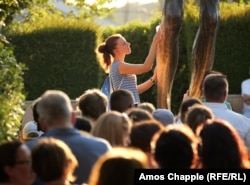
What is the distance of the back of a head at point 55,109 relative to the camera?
6969 mm

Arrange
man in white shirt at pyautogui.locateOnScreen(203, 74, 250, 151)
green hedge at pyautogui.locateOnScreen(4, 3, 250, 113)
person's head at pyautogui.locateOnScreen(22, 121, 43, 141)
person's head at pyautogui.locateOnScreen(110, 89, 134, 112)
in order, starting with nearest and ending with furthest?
man in white shirt at pyautogui.locateOnScreen(203, 74, 250, 151)
person's head at pyautogui.locateOnScreen(110, 89, 134, 112)
person's head at pyautogui.locateOnScreen(22, 121, 43, 141)
green hedge at pyautogui.locateOnScreen(4, 3, 250, 113)

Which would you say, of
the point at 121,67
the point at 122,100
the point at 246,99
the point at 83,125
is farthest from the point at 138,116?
the point at 246,99

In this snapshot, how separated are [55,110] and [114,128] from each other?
1.49 feet

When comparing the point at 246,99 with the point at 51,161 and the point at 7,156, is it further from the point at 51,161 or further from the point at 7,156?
the point at 51,161

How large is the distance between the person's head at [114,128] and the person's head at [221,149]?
2.94ft

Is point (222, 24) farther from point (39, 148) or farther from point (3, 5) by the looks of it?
point (39, 148)

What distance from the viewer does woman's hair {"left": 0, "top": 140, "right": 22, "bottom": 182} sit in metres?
6.34

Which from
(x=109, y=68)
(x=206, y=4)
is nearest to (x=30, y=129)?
(x=109, y=68)

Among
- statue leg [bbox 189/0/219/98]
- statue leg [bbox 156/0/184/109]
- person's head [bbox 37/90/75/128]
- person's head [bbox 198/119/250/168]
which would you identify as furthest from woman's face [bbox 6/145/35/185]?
statue leg [bbox 189/0/219/98]

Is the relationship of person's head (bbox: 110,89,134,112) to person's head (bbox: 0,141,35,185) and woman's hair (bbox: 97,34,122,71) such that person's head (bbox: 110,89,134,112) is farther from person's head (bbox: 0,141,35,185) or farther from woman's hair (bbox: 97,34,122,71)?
woman's hair (bbox: 97,34,122,71)

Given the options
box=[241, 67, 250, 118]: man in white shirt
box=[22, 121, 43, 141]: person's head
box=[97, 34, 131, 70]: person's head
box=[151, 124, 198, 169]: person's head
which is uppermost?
box=[97, 34, 131, 70]: person's head

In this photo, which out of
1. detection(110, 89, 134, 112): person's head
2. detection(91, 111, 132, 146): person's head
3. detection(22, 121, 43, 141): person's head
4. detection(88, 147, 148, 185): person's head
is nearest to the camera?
detection(88, 147, 148, 185): person's head

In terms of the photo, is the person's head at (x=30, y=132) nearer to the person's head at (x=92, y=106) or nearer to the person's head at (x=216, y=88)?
the person's head at (x=92, y=106)

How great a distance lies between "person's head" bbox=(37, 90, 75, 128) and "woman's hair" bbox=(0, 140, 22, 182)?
558 millimetres
